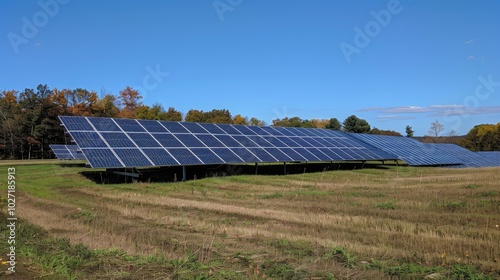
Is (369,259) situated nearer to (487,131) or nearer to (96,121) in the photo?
(96,121)

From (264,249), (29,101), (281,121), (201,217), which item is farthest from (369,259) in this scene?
(281,121)

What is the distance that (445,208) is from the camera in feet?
47.8

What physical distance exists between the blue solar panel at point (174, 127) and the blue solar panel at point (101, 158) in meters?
7.75

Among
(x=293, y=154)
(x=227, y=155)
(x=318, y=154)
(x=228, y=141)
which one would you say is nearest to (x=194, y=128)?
(x=228, y=141)

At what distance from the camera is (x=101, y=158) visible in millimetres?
23000

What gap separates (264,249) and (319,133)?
120ft

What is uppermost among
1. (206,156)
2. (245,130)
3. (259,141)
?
(245,130)

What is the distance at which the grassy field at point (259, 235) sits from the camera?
22.5ft

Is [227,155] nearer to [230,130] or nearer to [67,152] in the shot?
[230,130]

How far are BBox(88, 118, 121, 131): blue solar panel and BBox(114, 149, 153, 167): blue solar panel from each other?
3558mm

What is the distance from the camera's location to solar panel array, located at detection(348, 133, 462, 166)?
4601 cm

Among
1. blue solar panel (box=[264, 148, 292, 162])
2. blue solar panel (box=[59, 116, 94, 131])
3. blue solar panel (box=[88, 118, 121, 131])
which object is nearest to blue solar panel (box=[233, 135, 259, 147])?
blue solar panel (box=[264, 148, 292, 162])

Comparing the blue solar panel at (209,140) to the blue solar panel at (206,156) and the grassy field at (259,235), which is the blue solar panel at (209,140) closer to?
the blue solar panel at (206,156)

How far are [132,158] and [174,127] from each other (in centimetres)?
850
